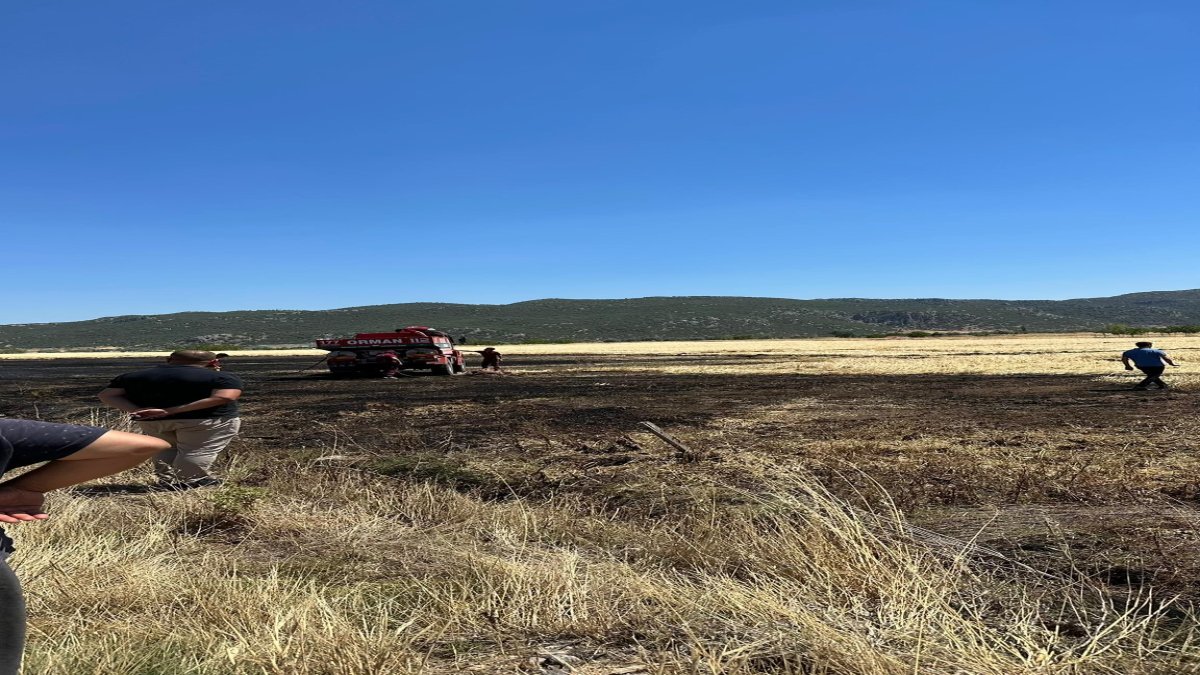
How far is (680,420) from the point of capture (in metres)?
13.9

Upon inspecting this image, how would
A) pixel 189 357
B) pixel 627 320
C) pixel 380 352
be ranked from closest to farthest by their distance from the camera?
pixel 189 357
pixel 380 352
pixel 627 320

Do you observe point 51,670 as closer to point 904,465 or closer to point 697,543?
point 697,543

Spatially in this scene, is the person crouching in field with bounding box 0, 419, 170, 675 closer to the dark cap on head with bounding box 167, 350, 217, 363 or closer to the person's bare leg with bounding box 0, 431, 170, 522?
the person's bare leg with bounding box 0, 431, 170, 522

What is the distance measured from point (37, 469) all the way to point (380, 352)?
24907mm

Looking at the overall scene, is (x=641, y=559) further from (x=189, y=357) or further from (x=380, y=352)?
(x=380, y=352)

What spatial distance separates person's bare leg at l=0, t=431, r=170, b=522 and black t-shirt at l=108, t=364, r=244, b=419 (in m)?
5.27

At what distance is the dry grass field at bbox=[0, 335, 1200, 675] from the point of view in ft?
11.3

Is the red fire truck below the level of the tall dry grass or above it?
above

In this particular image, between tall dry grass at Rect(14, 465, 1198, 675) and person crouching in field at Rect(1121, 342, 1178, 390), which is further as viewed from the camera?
person crouching in field at Rect(1121, 342, 1178, 390)

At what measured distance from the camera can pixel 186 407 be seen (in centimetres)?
736

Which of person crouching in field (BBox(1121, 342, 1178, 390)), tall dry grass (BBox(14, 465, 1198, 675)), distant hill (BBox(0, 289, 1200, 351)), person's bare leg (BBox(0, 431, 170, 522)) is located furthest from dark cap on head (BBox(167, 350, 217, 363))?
distant hill (BBox(0, 289, 1200, 351))

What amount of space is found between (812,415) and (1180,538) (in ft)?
28.9

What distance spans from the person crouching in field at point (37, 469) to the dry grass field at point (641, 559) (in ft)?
2.78

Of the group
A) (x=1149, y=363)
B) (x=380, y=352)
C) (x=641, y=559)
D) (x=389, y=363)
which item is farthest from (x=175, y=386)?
(x=380, y=352)
